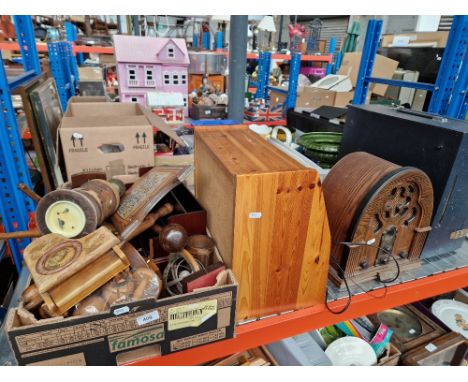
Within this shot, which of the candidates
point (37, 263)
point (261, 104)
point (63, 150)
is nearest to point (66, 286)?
point (37, 263)

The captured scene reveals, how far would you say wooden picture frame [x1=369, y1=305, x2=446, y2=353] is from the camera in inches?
51.7

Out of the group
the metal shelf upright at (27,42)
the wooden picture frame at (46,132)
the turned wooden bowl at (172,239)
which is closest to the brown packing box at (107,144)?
the wooden picture frame at (46,132)

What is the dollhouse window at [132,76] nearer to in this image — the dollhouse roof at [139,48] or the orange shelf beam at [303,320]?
the dollhouse roof at [139,48]

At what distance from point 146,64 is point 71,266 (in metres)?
2.23

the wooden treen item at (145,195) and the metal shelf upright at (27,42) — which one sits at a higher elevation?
the metal shelf upright at (27,42)

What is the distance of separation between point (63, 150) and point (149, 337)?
737mm

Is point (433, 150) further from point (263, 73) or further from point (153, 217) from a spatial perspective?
point (263, 73)

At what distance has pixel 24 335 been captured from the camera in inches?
20.3

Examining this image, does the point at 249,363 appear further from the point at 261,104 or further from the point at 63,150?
the point at 261,104

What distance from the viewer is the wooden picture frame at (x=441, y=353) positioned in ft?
4.11

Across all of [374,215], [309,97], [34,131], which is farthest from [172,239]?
[309,97]

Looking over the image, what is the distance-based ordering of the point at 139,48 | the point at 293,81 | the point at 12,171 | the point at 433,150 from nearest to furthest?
the point at 433,150, the point at 12,171, the point at 139,48, the point at 293,81

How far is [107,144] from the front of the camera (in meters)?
1.11

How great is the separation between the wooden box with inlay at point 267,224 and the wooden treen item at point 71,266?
0.78 ft
